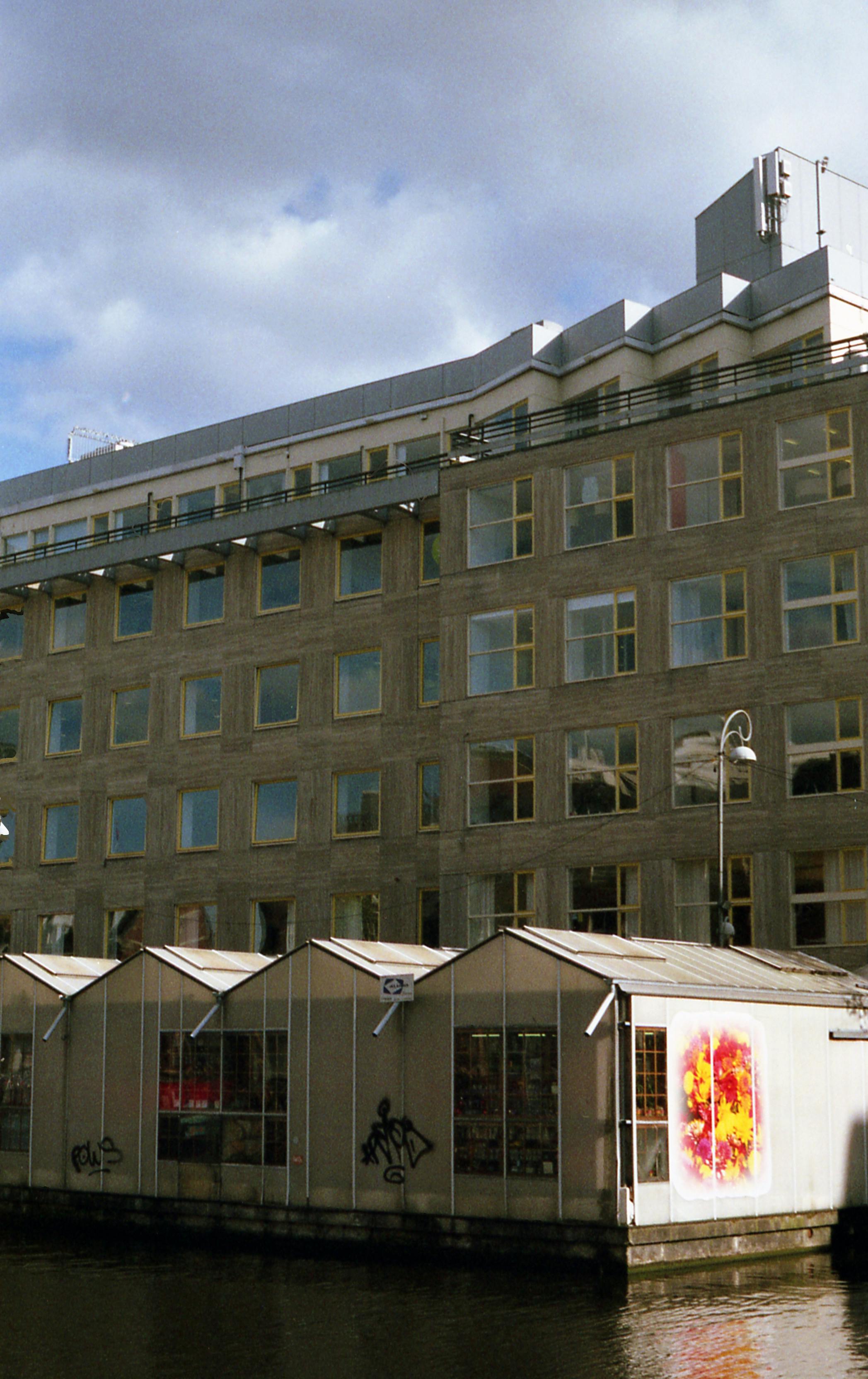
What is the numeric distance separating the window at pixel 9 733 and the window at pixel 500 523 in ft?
61.1

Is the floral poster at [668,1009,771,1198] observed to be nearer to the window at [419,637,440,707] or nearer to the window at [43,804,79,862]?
the window at [419,637,440,707]

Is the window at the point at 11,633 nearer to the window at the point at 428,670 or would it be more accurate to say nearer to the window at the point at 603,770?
the window at the point at 428,670

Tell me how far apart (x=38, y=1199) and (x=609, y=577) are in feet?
67.4

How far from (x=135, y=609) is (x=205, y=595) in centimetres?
293

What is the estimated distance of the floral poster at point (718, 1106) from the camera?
95.8ft

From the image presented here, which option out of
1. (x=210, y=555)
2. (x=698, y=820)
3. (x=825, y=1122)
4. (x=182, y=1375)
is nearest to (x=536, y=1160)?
(x=825, y=1122)

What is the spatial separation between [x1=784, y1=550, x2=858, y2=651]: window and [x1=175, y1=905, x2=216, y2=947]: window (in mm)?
19722

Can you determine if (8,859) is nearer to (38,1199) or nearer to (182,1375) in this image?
(38,1199)

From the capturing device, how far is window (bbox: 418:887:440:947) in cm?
4778

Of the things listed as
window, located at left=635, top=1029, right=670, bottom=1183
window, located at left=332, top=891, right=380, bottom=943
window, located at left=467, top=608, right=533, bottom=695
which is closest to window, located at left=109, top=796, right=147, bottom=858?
window, located at left=332, top=891, right=380, bottom=943

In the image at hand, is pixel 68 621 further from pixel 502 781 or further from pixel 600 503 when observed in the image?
pixel 600 503

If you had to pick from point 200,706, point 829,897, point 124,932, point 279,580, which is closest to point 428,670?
point 279,580

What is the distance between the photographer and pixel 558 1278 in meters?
27.2

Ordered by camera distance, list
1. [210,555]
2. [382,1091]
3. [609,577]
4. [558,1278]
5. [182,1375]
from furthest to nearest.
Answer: [210,555], [609,577], [382,1091], [558,1278], [182,1375]
